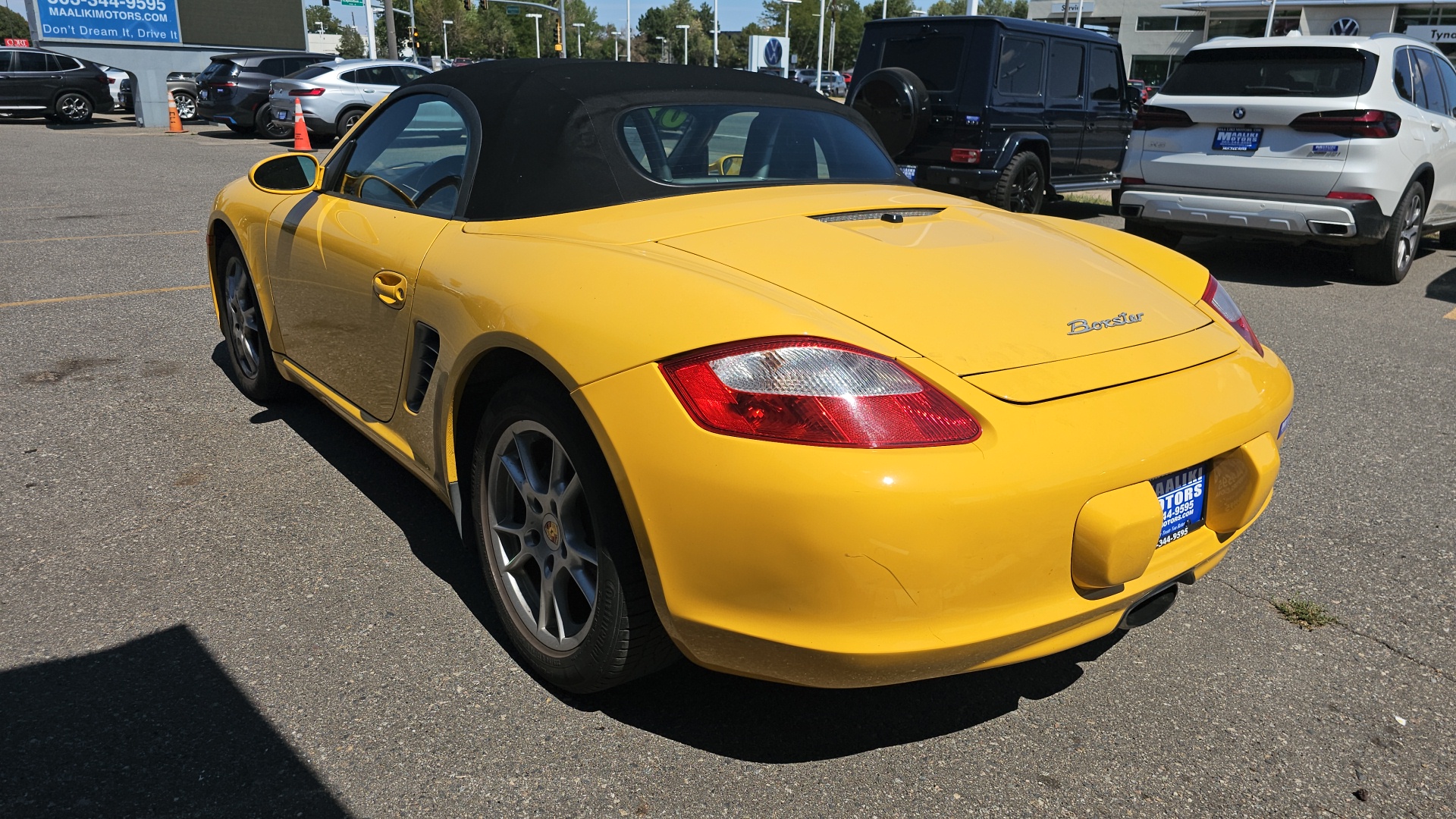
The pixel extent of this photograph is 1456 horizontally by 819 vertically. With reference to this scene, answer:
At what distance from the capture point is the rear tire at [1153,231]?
8617mm

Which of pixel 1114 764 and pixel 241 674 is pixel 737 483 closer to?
pixel 1114 764

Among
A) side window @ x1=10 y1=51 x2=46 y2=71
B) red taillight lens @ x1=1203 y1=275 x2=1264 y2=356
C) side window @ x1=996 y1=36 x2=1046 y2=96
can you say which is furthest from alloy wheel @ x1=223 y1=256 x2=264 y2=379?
side window @ x1=10 y1=51 x2=46 y2=71

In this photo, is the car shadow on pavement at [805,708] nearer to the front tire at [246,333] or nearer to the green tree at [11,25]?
the front tire at [246,333]

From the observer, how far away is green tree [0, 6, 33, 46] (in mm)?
81688

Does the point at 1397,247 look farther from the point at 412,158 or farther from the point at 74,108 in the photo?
the point at 74,108

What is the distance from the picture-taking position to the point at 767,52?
1292 inches

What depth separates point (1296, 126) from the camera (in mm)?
7355

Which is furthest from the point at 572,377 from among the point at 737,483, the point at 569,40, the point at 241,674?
the point at 569,40

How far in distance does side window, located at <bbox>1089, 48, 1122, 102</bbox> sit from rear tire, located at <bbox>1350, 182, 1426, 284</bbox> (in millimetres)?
3651

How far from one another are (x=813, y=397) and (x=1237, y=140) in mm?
7119

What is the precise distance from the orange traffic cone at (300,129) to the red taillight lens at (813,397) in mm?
17168

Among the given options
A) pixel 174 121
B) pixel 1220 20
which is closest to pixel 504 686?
pixel 174 121

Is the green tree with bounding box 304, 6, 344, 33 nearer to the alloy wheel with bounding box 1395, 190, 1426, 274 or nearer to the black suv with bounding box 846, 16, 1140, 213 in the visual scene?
the black suv with bounding box 846, 16, 1140, 213

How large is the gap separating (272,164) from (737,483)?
9.10 ft
